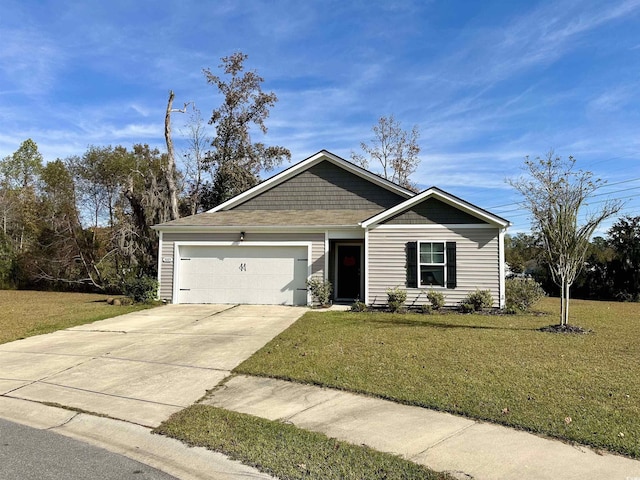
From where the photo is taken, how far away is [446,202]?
13891 mm

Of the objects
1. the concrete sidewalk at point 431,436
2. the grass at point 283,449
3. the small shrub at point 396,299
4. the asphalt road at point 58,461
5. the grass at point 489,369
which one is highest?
the small shrub at point 396,299

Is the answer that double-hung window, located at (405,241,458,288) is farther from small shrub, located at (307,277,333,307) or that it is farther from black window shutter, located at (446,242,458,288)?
small shrub, located at (307,277,333,307)

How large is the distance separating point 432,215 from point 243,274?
6.51 m

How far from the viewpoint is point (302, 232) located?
14.8 meters

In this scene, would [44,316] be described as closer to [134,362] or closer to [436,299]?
[134,362]

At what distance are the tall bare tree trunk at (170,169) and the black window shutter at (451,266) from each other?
43.4ft

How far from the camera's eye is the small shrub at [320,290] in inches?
560

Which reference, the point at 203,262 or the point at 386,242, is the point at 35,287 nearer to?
the point at 203,262

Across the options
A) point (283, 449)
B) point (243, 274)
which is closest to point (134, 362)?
point (283, 449)

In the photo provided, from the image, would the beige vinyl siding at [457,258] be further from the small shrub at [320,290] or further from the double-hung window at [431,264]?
the small shrub at [320,290]

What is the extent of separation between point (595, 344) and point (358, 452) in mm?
6527

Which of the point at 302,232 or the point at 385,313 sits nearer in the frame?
the point at 385,313

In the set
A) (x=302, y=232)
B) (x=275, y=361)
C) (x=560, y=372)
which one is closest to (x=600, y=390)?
(x=560, y=372)

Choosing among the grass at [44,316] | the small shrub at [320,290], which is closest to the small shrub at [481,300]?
the small shrub at [320,290]
